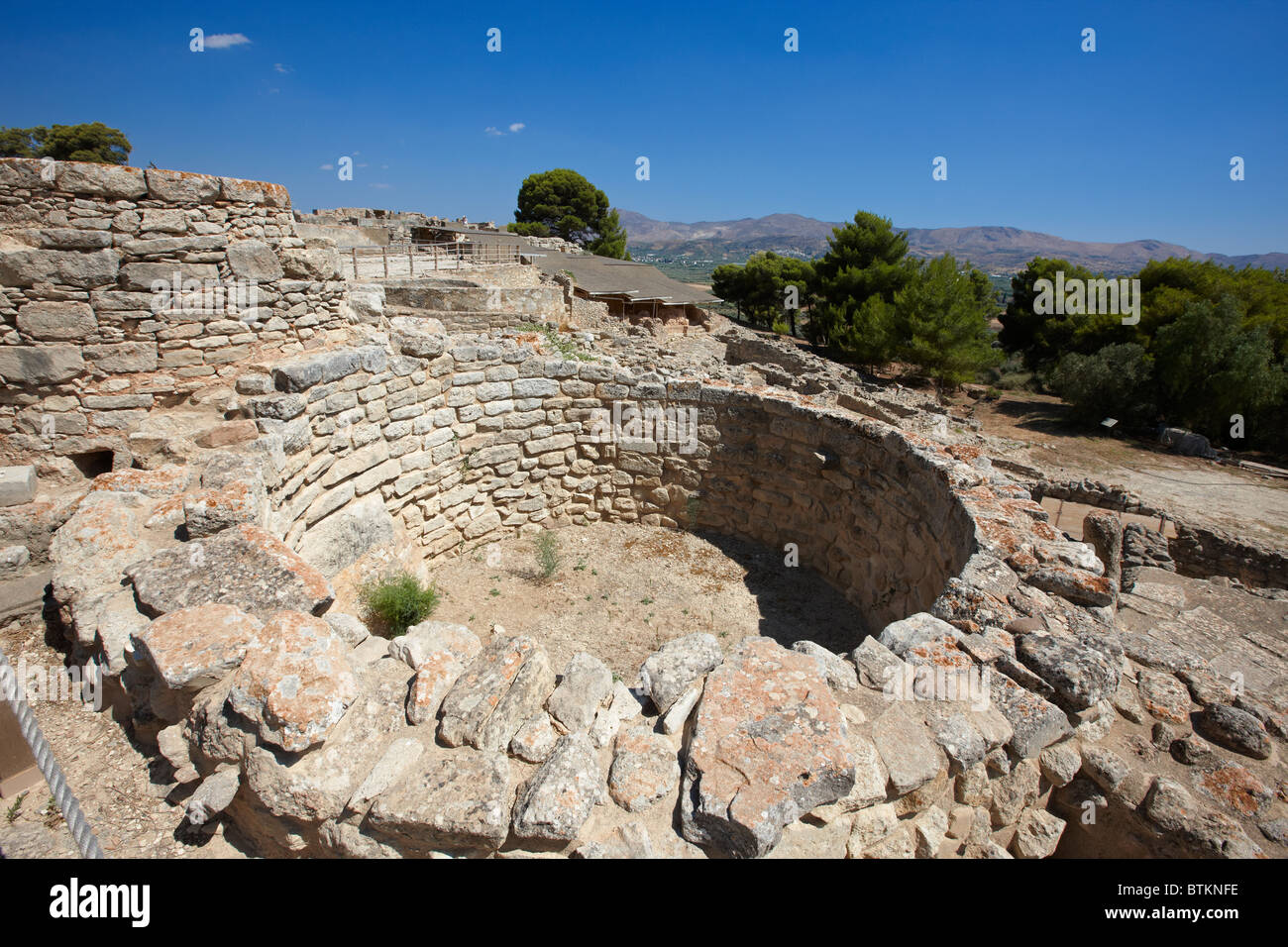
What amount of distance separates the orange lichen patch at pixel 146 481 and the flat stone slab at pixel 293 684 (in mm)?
1830

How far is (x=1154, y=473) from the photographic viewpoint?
13547 mm

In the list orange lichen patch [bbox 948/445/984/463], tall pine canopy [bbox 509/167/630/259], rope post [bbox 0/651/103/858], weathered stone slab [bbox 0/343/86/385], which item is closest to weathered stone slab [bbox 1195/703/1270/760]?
orange lichen patch [bbox 948/445/984/463]

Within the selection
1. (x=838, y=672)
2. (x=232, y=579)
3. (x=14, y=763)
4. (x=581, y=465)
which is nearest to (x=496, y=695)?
(x=232, y=579)

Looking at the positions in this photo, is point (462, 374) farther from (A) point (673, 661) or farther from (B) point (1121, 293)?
(B) point (1121, 293)

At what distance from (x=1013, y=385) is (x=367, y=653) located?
Result: 24.3 meters

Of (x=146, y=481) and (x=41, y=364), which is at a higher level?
(x=41, y=364)

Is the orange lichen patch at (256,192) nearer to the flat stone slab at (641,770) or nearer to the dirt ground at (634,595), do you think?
the dirt ground at (634,595)

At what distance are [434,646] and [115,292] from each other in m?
3.52

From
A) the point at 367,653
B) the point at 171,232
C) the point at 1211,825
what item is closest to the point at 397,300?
the point at 171,232

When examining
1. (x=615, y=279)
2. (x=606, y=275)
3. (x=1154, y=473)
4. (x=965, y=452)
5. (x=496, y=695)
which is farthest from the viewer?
(x=606, y=275)

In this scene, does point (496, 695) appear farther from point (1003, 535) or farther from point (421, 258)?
point (421, 258)

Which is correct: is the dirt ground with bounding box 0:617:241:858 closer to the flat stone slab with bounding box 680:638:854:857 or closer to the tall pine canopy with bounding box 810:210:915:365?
the flat stone slab with bounding box 680:638:854:857

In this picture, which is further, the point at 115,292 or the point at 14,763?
the point at 115,292

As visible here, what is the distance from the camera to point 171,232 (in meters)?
4.34
